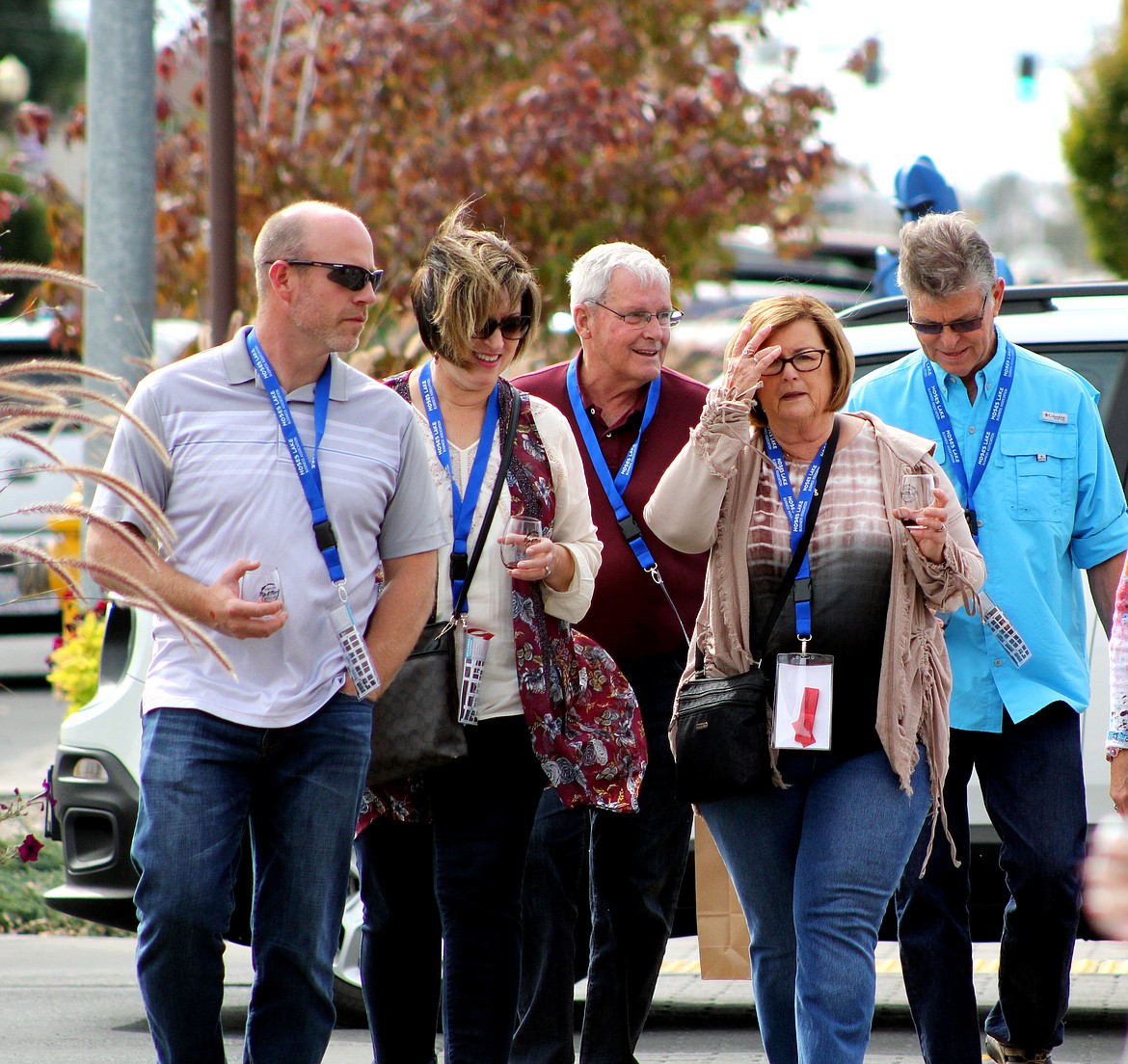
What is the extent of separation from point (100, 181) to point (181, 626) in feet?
17.8

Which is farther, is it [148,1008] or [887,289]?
[887,289]

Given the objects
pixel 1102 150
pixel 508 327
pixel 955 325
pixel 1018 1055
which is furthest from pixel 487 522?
pixel 1102 150

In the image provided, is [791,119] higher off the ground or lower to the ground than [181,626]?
higher

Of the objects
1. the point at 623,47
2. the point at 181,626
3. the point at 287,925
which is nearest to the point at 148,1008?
the point at 287,925

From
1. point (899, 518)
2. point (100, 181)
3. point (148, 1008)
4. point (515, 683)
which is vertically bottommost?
point (148, 1008)

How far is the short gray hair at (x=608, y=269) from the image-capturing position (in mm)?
4578

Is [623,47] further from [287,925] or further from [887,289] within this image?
[287,925]

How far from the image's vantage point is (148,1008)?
11.5ft

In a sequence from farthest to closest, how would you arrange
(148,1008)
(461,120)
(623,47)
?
(623,47), (461,120), (148,1008)

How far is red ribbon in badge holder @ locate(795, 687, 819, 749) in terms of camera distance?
12.3 feet

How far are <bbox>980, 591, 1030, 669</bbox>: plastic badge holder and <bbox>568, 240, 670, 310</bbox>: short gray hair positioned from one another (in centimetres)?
115

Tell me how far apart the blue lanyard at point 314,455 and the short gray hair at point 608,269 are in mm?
1135

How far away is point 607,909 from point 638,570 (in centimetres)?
84

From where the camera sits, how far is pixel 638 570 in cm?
450
